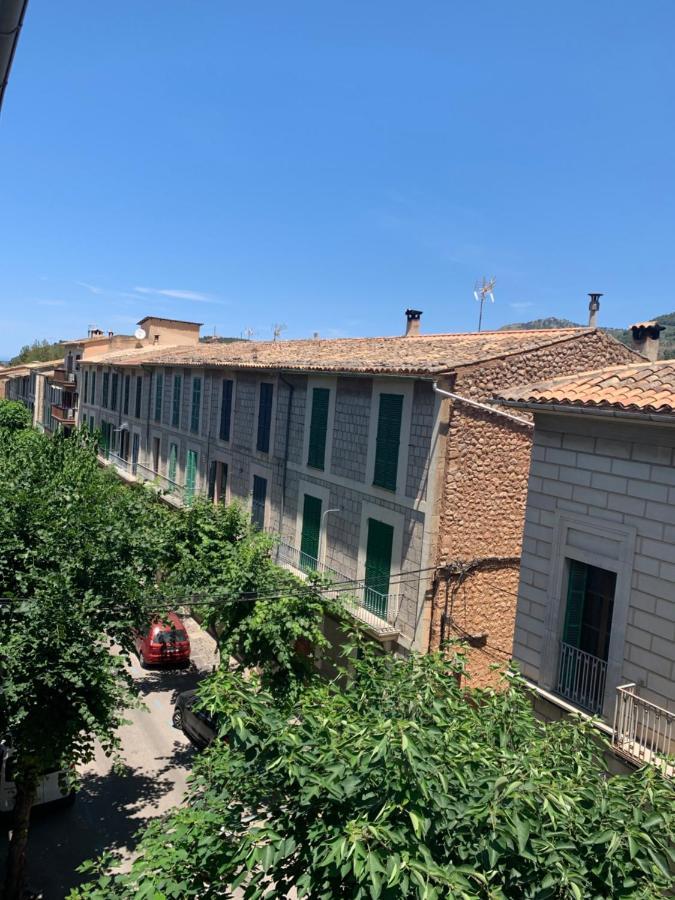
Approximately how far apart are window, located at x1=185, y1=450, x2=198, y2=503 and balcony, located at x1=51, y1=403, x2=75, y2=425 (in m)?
23.2

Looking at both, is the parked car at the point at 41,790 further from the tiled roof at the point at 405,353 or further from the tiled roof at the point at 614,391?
the tiled roof at the point at 614,391

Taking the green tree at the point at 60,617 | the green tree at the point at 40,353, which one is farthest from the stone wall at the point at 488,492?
the green tree at the point at 40,353

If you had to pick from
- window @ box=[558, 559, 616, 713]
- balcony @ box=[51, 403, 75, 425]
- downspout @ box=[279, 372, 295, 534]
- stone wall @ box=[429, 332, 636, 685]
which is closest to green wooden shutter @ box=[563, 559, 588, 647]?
window @ box=[558, 559, 616, 713]

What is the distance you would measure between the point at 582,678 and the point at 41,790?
10554mm

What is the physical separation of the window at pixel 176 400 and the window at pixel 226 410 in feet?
15.8

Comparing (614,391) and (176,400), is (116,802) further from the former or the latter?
(176,400)

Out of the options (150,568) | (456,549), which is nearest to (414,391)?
(456,549)

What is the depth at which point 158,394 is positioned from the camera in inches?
1203

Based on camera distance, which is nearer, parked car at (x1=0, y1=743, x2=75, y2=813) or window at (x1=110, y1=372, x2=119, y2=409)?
parked car at (x1=0, y1=743, x2=75, y2=813)

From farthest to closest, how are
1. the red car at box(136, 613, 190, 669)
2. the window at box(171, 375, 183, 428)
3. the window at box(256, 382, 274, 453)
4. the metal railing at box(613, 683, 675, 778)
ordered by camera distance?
the window at box(171, 375, 183, 428)
the window at box(256, 382, 274, 453)
the red car at box(136, 613, 190, 669)
the metal railing at box(613, 683, 675, 778)

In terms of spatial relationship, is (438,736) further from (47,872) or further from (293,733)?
(47,872)

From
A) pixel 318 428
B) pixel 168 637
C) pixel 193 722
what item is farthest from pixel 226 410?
pixel 193 722

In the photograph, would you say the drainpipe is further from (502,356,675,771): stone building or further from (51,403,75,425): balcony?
(51,403,75,425): balcony

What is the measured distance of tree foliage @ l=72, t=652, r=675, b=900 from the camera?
13.2 feet
